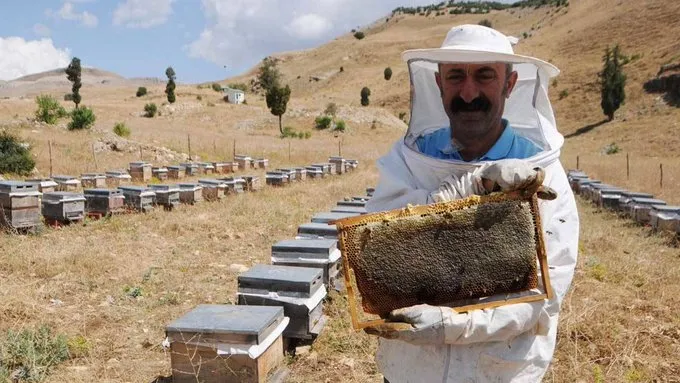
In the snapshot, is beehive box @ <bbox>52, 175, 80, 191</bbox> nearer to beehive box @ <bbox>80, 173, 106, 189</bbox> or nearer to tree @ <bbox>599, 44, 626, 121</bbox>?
beehive box @ <bbox>80, 173, 106, 189</bbox>

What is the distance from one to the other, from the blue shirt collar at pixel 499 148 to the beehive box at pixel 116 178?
12956mm

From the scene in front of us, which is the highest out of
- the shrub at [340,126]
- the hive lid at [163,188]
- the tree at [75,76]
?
the tree at [75,76]

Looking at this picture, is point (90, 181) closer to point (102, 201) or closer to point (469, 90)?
point (102, 201)

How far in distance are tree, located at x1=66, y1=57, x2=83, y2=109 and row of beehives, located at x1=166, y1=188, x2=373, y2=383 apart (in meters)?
40.2

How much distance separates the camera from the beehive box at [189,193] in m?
10.9

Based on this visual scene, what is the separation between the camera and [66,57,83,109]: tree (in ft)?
127

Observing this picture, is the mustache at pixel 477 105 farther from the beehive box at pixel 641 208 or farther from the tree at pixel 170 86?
the tree at pixel 170 86

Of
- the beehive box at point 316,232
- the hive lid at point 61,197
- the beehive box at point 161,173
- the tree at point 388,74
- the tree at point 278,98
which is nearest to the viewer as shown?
the beehive box at point 316,232

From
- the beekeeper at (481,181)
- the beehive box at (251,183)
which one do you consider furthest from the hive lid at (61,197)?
the beekeeper at (481,181)

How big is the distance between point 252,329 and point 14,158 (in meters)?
14.6

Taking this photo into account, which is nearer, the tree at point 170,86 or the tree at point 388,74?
the tree at point 170,86

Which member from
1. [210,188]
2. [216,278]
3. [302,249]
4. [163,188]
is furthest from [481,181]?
[210,188]

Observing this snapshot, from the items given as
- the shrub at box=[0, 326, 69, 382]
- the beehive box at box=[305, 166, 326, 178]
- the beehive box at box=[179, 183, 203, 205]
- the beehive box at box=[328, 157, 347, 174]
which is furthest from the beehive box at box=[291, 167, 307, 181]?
the shrub at box=[0, 326, 69, 382]

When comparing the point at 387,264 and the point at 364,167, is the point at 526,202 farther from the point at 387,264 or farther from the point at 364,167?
the point at 364,167
